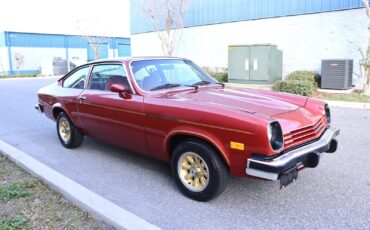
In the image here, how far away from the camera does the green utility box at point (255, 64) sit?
14.4 metres

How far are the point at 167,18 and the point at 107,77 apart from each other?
641 inches

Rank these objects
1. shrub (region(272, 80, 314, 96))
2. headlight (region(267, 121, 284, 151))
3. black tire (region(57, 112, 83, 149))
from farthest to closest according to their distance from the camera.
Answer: shrub (region(272, 80, 314, 96)), black tire (region(57, 112, 83, 149)), headlight (region(267, 121, 284, 151))

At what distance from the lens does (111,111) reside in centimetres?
457

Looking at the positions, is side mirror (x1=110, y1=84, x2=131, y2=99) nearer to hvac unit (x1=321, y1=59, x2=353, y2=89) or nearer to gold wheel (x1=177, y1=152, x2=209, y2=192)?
gold wheel (x1=177, y1=152, x2=209, y2=192)

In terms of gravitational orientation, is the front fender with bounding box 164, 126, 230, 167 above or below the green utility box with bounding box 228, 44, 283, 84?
below

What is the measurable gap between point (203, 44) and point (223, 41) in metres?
1.50

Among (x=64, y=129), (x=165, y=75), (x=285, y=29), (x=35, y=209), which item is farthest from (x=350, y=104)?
(x=35, y=209)

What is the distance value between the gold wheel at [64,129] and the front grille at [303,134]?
3.85m

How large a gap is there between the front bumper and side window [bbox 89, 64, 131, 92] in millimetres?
2017

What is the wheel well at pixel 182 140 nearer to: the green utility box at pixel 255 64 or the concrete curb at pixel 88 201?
the concrete curb at pixel 88 201

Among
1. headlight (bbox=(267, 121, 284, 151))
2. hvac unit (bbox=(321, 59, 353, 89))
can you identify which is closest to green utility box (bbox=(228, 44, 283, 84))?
hvac unit (bbox=(321, 59, 353, 89))

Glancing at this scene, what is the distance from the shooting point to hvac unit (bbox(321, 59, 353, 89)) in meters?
12.6

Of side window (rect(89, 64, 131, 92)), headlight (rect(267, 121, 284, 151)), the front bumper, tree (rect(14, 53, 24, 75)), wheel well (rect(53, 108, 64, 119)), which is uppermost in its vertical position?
tree (rect(14, 53, 24, 75))

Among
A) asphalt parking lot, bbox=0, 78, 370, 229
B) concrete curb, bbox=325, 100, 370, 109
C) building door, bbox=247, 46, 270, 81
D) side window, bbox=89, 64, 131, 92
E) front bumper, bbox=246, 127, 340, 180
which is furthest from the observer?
building door, bbox=247, 46, 270, 81
